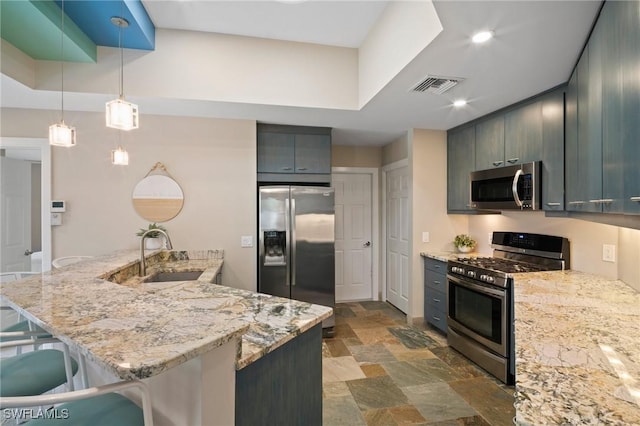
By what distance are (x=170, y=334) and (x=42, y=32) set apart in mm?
2698

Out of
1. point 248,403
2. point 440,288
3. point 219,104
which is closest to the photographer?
point 248,403

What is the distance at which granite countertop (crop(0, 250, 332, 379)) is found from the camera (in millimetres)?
708

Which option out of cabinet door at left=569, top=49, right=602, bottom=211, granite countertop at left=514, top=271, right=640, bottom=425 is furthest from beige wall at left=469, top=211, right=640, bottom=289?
cabinet door at left=569, top=49, right=602, bottom=211

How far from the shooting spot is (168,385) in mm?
889

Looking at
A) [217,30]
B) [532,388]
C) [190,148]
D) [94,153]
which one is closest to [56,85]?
[94,153]

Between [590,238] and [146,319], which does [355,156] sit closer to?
[590,238]

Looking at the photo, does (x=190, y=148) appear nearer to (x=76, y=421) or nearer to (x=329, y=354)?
(x=329, y=354)

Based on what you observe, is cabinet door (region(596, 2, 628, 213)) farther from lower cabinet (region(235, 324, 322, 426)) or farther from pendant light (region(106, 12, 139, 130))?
pendant light (region(106, 12, 139, 130))

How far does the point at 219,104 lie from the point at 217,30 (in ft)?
2.05

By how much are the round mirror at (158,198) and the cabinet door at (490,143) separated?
3.28 metres

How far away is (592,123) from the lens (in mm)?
1752

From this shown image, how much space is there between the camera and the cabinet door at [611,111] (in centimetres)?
135

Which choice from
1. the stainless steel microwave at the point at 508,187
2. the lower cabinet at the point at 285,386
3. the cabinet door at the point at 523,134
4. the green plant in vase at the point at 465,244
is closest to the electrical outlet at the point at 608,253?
the stainless steel microwave at the point at 508,187

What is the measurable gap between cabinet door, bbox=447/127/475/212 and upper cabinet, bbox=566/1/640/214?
135 centimetres
